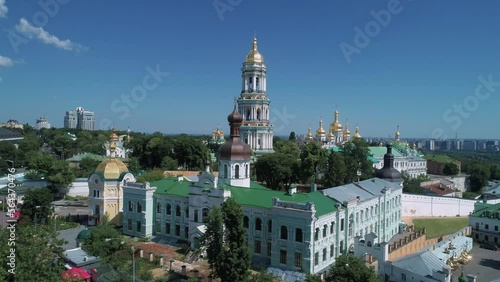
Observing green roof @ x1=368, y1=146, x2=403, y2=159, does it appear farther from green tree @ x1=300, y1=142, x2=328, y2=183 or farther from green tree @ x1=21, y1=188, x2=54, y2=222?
green tree @ x1=21, y1=188, x2=54, y2=222

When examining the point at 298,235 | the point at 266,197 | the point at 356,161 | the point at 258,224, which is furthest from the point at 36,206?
the point at 356,161

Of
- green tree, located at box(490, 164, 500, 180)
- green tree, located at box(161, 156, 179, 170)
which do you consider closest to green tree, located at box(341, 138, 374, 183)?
green tree, located at box(161, 156, 179, 170)

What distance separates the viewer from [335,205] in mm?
27109

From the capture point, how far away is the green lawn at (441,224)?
3939cm

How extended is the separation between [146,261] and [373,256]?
15457mm

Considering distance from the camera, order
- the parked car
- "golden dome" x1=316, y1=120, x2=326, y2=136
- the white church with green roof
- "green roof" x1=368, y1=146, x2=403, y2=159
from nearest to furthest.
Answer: the white church with green roof → the parked car → "green roof" x1=368, y1=146, x2=403, y2=159 → "golden dome" x1=316, y1=120, x2=326, y2=136

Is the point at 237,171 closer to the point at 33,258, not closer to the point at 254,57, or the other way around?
the point at 33,258

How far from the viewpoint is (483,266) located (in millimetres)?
30625

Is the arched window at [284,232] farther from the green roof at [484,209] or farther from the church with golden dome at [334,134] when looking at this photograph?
the church with golden dome at [334,134]

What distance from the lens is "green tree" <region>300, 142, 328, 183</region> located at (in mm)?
46406

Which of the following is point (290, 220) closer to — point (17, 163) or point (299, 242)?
point (299, 242)

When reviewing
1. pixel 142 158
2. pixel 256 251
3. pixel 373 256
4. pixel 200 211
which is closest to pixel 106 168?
pixel 200 211

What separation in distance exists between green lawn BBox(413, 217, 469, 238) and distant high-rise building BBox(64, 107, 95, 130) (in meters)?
170

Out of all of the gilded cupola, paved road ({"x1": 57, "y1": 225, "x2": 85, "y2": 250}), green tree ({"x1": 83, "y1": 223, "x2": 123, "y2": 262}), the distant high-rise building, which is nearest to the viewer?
green tree ({"x1": 83, "y1": 223, "x2": 123, "y2": 262})
